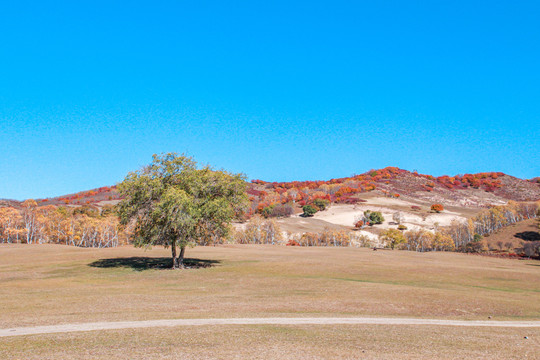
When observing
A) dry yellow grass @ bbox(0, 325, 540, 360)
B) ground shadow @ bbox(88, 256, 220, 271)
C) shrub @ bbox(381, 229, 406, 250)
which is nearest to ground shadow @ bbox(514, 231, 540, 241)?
shrub @ bbox(381, 229, 406, 250)

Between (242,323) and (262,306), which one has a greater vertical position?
(242,323)

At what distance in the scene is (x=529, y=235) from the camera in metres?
106

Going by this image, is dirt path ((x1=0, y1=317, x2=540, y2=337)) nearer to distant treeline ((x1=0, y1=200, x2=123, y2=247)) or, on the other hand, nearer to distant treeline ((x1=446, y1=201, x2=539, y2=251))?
distant treeline ((x1=446, y1=201, x2=539, y2=251))

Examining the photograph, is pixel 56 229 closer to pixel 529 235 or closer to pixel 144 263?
pixel 144 263

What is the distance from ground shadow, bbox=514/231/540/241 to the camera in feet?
341

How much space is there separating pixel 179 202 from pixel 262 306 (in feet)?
71.3

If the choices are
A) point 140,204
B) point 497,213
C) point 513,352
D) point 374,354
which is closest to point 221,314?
point 374,354

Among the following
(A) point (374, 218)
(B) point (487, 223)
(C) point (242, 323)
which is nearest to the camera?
(C) point (242, 323)

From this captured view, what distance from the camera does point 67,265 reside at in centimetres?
5012

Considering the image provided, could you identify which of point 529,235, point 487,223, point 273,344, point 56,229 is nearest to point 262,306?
point 273,344

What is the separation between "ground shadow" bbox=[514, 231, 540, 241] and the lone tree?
93.3 meters

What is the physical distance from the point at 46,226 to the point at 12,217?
31.6 feet

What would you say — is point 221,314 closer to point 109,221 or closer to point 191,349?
point 191,349

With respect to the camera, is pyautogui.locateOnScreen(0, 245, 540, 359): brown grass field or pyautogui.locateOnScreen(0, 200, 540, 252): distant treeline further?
pyautogui.locateOnScreen(0, 200, 540, 252): distant treeline
